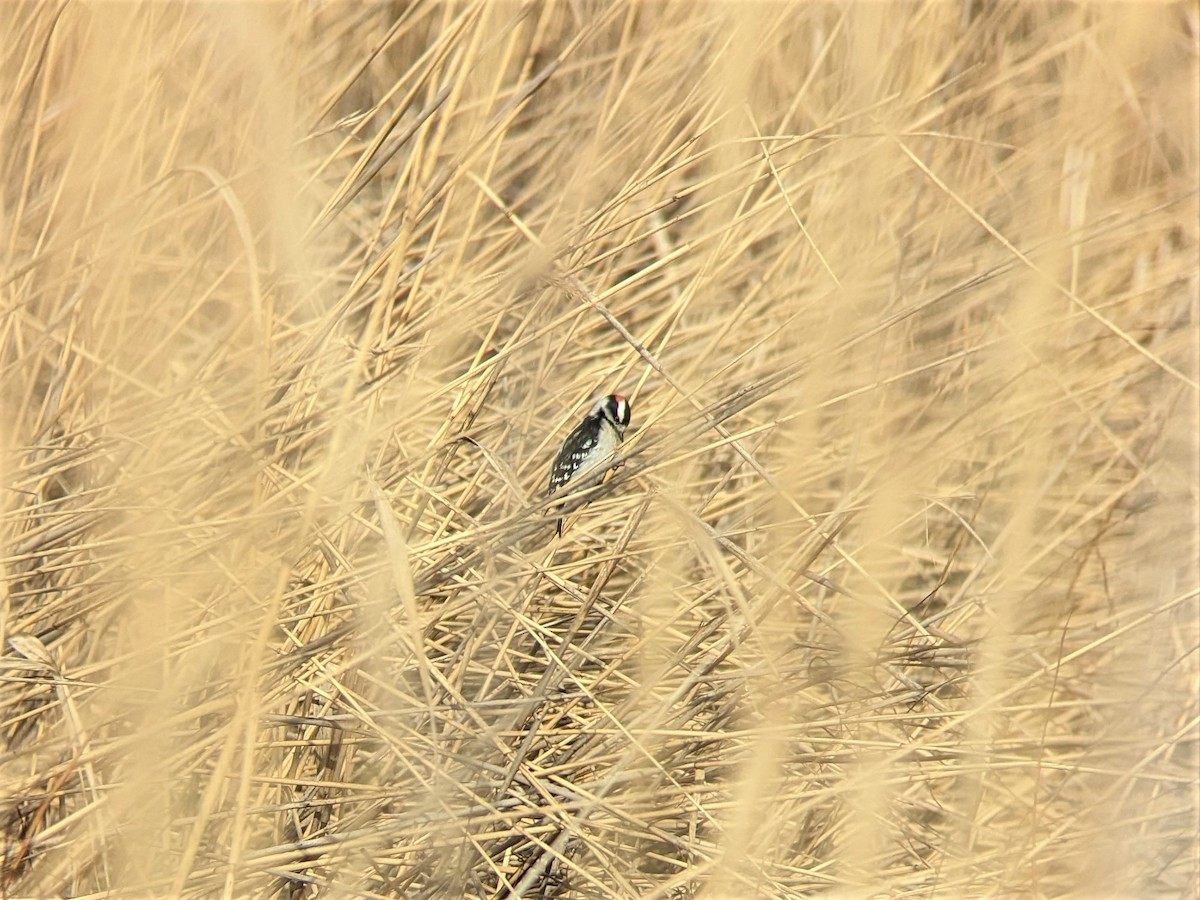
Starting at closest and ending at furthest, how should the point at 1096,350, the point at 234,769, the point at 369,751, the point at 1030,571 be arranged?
1. the point at 234,769
2. the point at 369,751
3. the point at 1030,571
4. the point at 1096,350

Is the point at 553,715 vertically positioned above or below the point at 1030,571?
above

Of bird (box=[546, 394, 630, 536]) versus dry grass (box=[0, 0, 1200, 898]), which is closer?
dry grass (box=[0, 0, 1200, 898])

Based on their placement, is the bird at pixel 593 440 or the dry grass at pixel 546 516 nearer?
the dry grass at pixel 546 516

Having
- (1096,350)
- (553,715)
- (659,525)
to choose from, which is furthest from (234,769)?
(1096,350)

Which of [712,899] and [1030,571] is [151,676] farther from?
[1030,571]
